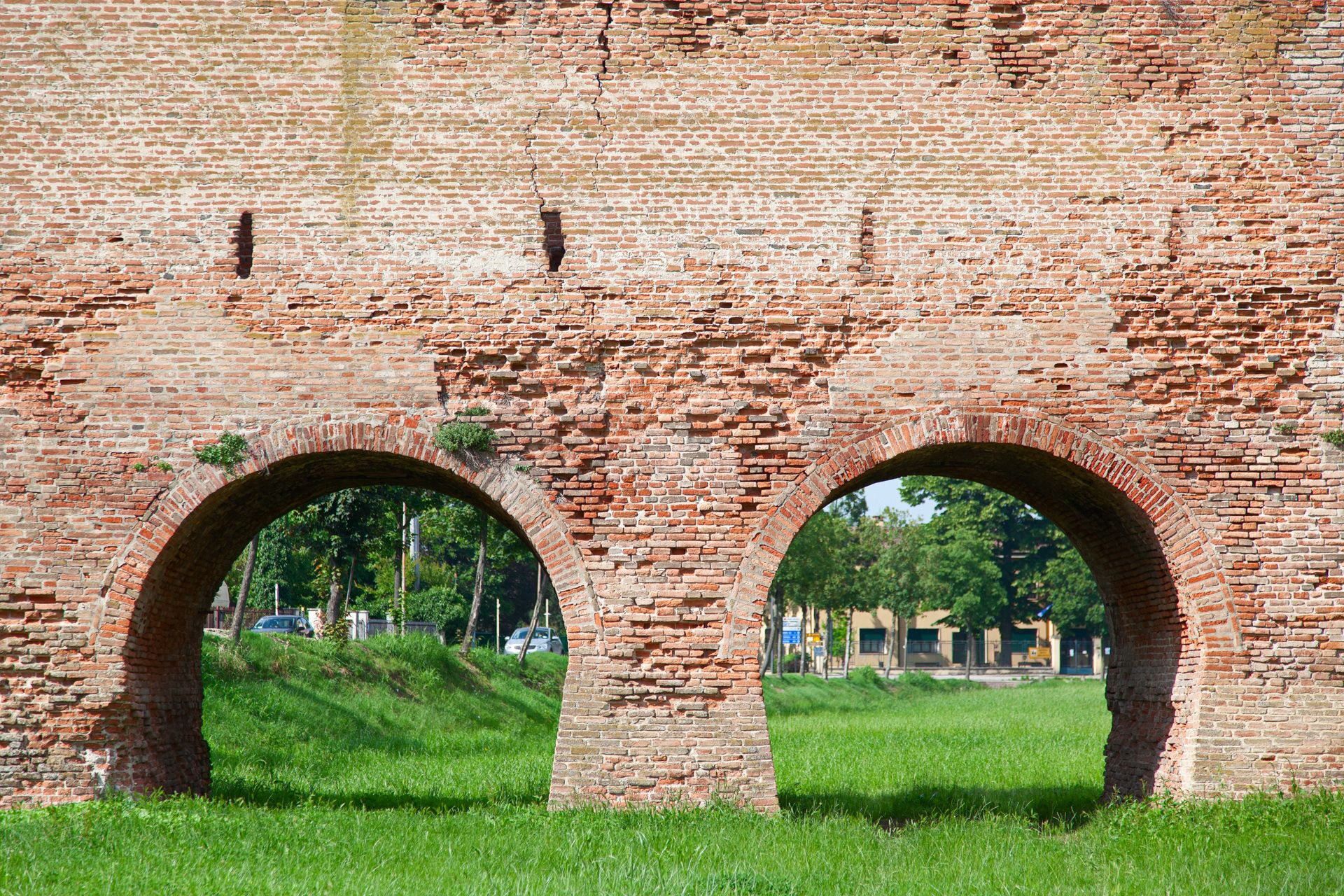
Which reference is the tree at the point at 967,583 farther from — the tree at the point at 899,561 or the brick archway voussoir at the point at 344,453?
the brick archway voussoir at the point at 344,453

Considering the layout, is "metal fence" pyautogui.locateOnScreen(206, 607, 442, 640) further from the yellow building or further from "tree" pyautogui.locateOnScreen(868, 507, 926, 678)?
the yellow building

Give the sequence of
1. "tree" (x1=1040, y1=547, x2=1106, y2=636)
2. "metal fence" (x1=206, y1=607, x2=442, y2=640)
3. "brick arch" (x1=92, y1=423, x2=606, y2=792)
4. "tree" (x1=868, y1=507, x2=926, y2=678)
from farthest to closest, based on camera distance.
A: 1. "tree" (x1=1040, y1=547, x2=1106, y2=636)
2. "tree" (x1=868, y1=507, x2=926, y2=678)
3. "metal fence" (x1=206, y1=607, x2=442, y2=640)
4. "brick arch" (x1=92, y1=423, x2=606, y2=792)

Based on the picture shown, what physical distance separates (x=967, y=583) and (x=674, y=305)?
3847 cm

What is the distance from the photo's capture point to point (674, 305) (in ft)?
30.3

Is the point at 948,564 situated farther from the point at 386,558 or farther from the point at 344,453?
the point at 344,453

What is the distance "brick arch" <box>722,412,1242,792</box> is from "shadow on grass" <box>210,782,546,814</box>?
3.01 meters

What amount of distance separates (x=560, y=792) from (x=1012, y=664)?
53.3m

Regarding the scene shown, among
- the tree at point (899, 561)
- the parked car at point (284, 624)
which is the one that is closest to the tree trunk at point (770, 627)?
the tree at point (899, 561)

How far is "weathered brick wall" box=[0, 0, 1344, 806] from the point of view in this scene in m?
8.87

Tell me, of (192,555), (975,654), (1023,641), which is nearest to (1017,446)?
(192,555)

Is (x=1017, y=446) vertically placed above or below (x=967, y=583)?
above

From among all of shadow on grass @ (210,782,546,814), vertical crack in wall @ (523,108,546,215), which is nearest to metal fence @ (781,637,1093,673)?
shadow on grass @ (210,782,546,814)

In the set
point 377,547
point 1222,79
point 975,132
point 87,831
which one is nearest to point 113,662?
point 87,831

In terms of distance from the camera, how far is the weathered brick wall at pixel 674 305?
8.87 metres
